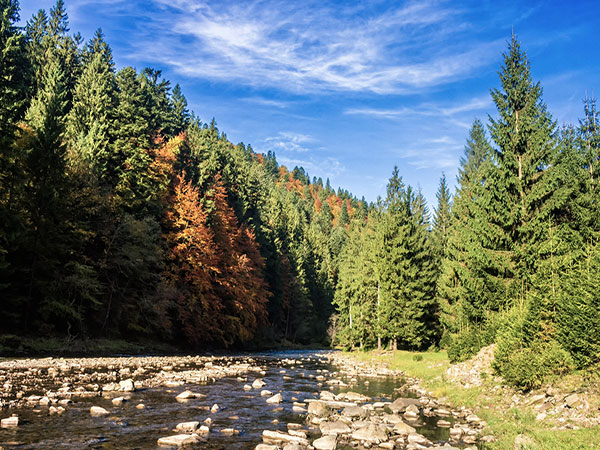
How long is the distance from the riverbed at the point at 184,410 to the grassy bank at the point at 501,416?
918 millimetres

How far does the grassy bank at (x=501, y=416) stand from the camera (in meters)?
9.72

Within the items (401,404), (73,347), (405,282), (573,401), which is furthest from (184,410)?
(405,282)

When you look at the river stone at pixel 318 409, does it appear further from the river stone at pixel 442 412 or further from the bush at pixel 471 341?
the bush at pixel 471 341

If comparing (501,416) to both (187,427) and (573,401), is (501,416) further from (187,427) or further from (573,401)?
(187,427)

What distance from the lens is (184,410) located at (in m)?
14.6

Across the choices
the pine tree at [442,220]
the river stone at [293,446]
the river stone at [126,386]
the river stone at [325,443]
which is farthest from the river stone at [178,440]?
the pine tree at [442,220]

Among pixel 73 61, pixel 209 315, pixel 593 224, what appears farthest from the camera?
pixel 73 61

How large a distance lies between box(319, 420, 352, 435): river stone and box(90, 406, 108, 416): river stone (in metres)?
7.04

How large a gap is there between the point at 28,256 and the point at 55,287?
292cm

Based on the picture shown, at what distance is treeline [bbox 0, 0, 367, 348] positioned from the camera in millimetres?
28828

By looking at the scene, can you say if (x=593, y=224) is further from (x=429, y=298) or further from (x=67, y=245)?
(x=67, y=245)

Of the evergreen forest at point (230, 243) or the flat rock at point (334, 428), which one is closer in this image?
the flat rock at point (334, 428)

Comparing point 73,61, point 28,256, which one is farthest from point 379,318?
point 73,61

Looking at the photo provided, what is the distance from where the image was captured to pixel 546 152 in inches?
1027
